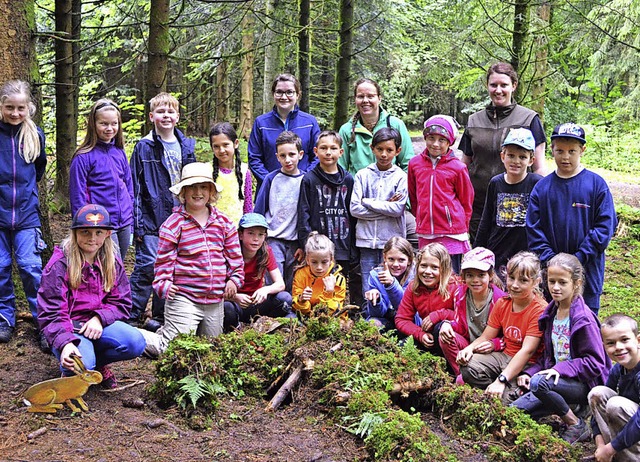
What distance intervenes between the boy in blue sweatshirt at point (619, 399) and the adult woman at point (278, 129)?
376cm

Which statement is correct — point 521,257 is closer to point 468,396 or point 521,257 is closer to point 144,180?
point 468,396

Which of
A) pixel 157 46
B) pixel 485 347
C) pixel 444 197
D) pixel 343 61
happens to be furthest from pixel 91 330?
pixel 343 61

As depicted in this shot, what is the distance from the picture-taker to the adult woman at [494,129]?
614cm

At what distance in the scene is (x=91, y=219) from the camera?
4.27m

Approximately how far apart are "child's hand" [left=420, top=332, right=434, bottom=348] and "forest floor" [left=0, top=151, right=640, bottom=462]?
0.95 meters

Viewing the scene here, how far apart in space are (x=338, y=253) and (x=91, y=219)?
108 inches

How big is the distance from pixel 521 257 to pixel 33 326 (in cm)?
434

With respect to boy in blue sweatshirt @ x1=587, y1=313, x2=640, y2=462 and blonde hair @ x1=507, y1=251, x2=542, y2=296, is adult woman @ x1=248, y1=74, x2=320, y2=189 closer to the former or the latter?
blonde hair @ x1=507, y1=251, x2=542, y2=296

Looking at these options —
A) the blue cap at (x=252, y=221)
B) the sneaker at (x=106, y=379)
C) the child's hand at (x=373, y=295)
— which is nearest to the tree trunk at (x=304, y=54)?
the blue cap at (x=252, y=221)

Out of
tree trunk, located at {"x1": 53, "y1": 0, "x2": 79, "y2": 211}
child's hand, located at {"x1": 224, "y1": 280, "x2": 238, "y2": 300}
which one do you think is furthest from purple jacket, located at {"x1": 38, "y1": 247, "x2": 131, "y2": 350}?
tree trunk, located at {"x1": 53, "y1": 0, "x2": 79, "y2": 211}

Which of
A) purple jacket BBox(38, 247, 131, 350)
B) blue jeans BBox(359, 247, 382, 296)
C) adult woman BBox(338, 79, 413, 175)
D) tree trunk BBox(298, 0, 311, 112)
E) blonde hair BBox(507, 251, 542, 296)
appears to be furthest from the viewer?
tree trunk BBox(298, 0, 311, 112)

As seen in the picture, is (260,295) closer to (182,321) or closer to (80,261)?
(182,321)

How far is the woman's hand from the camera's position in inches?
166

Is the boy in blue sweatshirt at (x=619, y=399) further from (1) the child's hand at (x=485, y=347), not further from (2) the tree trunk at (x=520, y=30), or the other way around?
(2) the tree trunk at (x=520, y=30)
